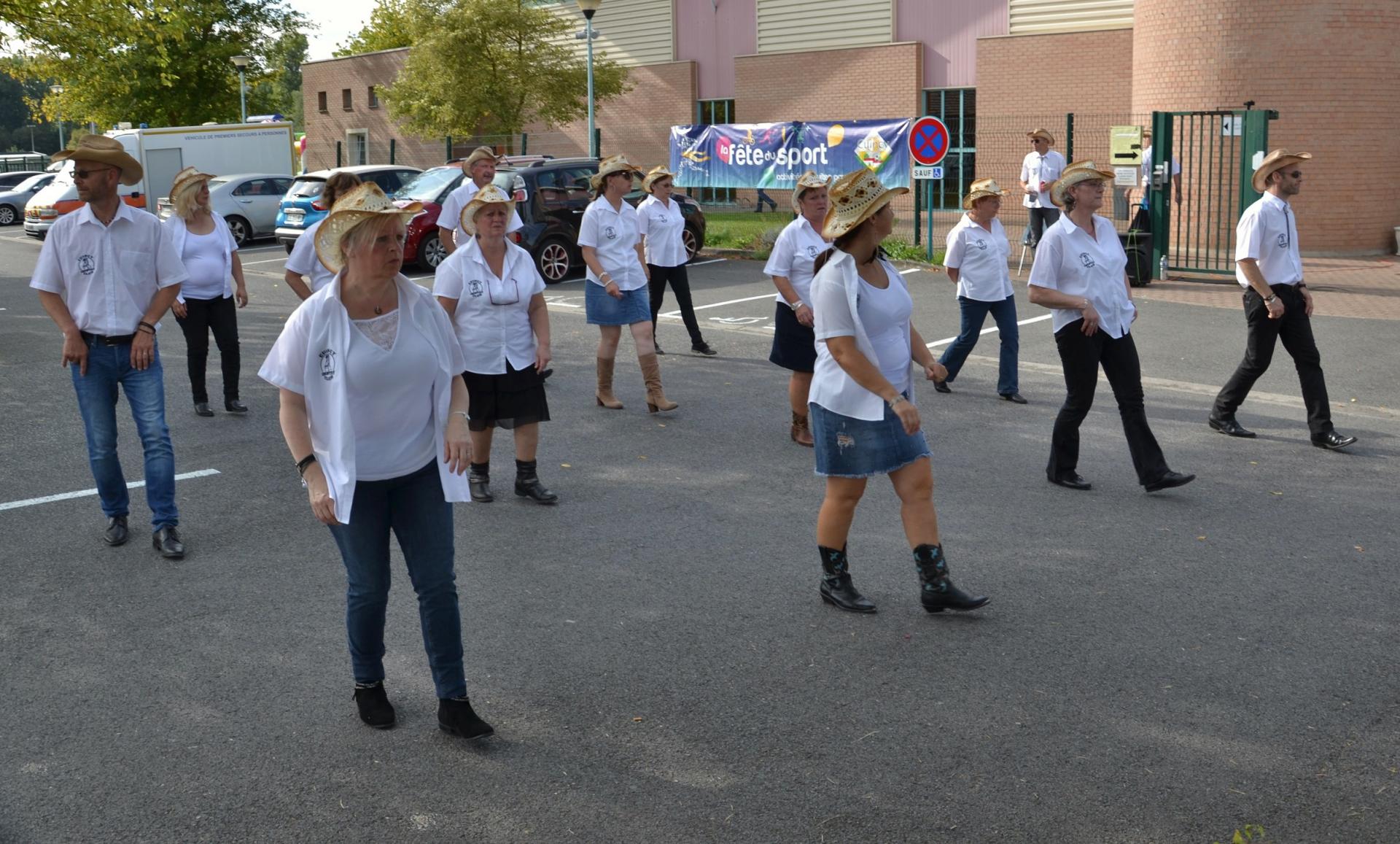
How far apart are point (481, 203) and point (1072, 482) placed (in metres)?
3.61

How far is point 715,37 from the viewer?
3531 centimetres

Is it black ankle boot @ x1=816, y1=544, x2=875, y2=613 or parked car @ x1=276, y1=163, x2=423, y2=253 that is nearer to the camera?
black ankle boot @ x1=816, y1=544, x2=875, y2=613

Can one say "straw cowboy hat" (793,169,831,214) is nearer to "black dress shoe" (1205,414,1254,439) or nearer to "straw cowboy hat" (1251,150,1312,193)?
"straw cowboy hat" (1251,150,1312,193)

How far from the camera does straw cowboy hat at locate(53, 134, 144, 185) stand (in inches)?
246

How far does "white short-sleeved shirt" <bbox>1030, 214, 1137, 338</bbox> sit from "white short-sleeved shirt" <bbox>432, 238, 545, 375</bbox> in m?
2.79

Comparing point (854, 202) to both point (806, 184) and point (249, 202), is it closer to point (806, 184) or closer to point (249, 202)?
Result: point (806, 184)

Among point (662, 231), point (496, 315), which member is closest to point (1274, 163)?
point (496, 315)

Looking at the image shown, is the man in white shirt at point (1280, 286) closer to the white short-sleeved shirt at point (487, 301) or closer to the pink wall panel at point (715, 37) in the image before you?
the white short-sleeved shirt at point (487, 301)

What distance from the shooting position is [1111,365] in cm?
762

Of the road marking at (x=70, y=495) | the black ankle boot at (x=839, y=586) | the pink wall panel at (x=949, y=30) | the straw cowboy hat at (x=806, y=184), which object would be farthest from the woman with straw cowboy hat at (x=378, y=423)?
the pink wall panel at (x=949, y=30)

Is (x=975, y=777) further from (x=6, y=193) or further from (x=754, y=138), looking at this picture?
(x=6, y=193)

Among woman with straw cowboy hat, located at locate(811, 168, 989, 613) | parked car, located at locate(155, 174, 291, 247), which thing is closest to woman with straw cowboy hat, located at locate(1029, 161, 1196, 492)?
woman with straw cowboy hat, located at locate(811, 168, 989, 613)

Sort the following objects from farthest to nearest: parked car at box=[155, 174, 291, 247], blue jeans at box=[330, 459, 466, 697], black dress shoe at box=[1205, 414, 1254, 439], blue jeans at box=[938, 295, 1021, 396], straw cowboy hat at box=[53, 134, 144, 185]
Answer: parked car at box=[155, 174, 291, 247] < blue jeans at box=[938, 295, 1021, 396] < black dress shoe at box=[1205, 414, 1254, 439] < straw cowboy hat at box=[53, 134, 144, 185] < blue jeans at box=[330, 459, 466, 697]

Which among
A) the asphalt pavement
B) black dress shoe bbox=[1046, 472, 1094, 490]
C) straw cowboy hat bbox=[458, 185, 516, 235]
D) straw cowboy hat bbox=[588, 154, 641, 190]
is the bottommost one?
the asphalt pavement
